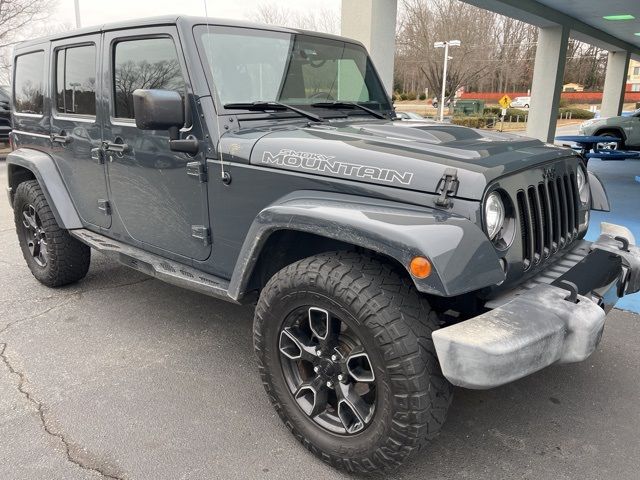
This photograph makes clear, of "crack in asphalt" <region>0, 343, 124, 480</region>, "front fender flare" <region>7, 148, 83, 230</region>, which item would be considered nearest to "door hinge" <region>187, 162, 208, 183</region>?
"crack in asphalt" <region>0, 343, 124, 480</region>

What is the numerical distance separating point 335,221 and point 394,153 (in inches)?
16.3

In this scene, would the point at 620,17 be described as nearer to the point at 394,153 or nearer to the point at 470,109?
the point at 394,153

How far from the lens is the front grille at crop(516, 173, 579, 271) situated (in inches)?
93.2

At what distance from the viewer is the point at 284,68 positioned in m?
3.16

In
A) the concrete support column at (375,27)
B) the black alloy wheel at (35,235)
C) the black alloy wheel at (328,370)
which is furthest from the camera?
the concrete support column at (375,27)

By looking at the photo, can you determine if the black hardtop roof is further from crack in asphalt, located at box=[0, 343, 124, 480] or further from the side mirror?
crack in asphalt, located at box=[0, 343, 124, 480]

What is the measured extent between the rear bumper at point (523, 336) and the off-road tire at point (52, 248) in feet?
10.9

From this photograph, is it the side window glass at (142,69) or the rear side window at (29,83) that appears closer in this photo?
the side window glass at (142,69)

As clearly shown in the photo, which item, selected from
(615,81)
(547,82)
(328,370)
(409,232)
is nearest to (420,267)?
(409,232)

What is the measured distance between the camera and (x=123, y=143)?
10.9 feet

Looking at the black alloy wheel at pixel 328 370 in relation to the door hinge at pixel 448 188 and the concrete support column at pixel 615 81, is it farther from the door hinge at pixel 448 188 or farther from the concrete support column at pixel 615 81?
the concrete support column at pixel 615 81

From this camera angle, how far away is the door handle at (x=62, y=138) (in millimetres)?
3851

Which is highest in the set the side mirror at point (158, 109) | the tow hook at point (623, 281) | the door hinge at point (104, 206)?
the side mirror at point (158, 109)

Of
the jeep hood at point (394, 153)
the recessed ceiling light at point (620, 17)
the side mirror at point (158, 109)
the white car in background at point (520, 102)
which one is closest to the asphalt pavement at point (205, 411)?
the jeep hood at point (394, 153)
